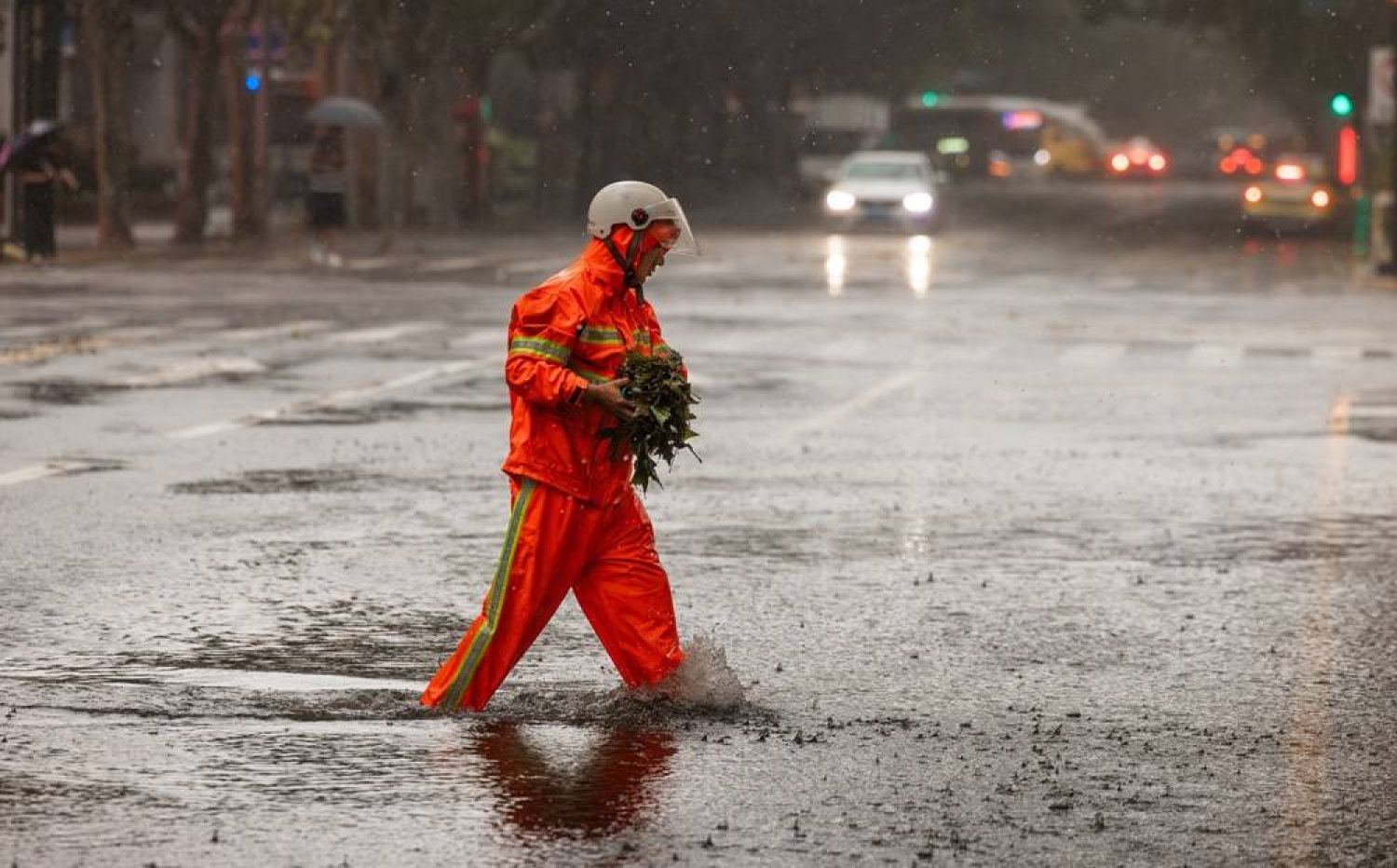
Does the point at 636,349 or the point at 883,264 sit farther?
the point at 883,264

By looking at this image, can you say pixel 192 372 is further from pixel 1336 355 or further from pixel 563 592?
pixel 563 592

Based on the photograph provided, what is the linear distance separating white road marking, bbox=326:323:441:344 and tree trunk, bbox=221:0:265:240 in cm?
1671

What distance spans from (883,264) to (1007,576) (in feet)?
91.3

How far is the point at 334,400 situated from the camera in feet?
58.4

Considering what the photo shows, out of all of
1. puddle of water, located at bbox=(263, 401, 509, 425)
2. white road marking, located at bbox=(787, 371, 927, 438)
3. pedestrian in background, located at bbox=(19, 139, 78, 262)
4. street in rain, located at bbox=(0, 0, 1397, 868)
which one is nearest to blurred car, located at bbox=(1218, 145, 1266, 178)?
street in rain, located at bbox=(0, 0, 1397, 868)

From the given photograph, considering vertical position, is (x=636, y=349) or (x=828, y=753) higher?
(x=636, y=349)

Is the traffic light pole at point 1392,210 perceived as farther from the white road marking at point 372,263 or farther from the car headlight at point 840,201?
the white road marking at point 372,263

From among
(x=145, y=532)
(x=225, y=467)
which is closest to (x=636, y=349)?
(x=145, y=532)

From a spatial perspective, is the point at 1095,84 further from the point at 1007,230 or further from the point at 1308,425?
the point at 1308,425

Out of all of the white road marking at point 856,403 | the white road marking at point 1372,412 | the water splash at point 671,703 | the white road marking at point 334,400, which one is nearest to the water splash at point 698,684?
the water splash at point 671,703

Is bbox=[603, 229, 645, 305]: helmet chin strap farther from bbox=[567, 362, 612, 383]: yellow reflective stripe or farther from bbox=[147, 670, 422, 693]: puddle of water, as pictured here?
bbox=[147, 670, 422, 693]: puddle of water

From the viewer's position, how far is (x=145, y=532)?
11719 mm

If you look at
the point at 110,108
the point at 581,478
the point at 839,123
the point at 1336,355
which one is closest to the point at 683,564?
the point at 581,478

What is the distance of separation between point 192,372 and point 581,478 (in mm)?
12067
